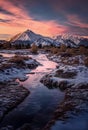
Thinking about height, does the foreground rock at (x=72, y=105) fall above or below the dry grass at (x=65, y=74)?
below

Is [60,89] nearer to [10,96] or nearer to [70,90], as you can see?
[70,90]

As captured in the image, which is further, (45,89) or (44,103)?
(45,89)

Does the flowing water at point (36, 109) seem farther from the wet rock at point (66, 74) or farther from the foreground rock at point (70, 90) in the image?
the wet rock at point (66, 74)

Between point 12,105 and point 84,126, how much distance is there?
31.9 feet

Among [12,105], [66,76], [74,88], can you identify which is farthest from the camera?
[66,76]

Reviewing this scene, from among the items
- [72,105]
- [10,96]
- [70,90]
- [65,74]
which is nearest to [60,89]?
[70,90]

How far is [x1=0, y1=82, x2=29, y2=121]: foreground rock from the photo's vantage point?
25.2m

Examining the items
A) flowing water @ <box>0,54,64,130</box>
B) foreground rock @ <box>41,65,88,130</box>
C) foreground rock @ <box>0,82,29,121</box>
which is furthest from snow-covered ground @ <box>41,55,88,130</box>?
foreground rock @ <box>0,82,29,121</box>

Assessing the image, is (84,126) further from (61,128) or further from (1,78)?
(1,78)

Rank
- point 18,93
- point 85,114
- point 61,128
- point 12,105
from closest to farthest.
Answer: point 61,128 → point 85,114 → point 12,105 → point 18,93

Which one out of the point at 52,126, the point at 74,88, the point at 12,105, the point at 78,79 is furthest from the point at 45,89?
the point at 52,126

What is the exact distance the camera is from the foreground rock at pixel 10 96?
82.8 feet

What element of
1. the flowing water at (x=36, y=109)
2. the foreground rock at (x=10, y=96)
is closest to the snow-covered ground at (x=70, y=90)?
the flowing water at (x=36, y=109)

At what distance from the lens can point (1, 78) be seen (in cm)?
4125
